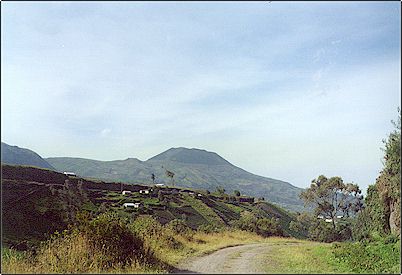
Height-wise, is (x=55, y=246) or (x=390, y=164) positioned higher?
(x=390, y=164)

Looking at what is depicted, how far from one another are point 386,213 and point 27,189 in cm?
9017

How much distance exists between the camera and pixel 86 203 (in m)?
91.9

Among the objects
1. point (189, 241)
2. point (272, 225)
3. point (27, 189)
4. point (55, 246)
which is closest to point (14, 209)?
point (27, 189)

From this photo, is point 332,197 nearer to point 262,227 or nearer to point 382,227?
point 262,227

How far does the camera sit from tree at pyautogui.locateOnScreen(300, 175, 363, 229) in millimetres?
52656

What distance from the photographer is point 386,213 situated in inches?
1022

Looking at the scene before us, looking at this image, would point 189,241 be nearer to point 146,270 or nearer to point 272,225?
point 146,270

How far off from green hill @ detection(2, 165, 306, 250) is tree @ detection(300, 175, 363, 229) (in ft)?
20.7

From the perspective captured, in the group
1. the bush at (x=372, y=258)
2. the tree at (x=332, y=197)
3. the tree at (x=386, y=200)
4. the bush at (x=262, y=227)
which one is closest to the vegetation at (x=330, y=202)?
the tree at (x=332, y=197)

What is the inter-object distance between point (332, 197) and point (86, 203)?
59.5 meters

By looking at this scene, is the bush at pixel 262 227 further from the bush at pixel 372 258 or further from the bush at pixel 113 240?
the bush at pixel 113 240

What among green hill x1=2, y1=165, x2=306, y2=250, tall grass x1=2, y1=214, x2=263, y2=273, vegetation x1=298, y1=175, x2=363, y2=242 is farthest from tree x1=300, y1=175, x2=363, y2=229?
tall grass x1=2, y1=214, x2=263, y2=273

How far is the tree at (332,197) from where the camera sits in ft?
173

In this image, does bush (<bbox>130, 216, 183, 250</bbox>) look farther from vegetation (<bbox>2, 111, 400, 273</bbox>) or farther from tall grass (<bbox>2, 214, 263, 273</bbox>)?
tall grass (<bbox>2, 214, 263, 273</bbox>)
